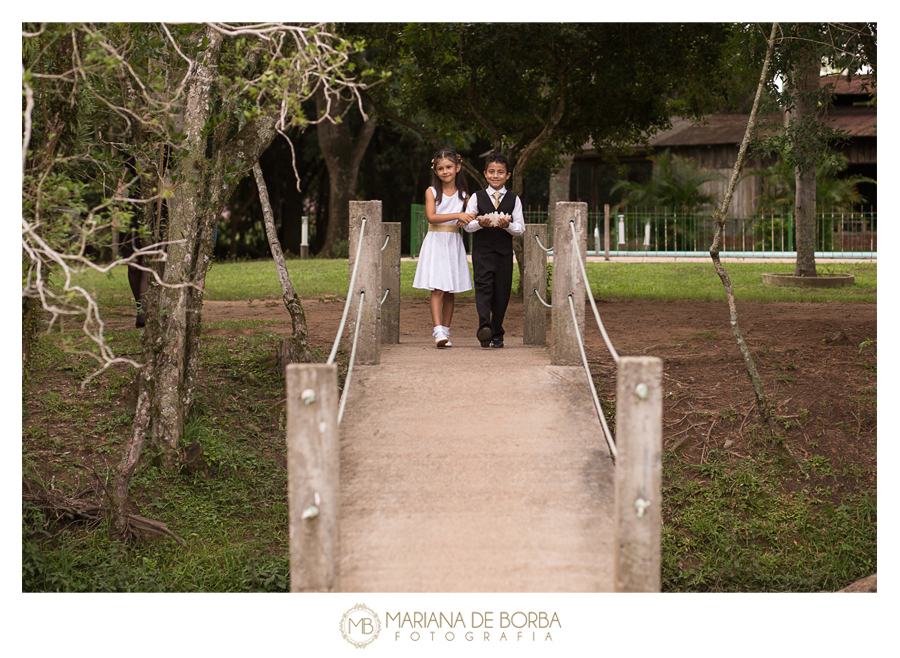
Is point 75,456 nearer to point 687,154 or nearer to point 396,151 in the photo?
point 396,151

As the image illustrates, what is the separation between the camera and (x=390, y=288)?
715 centimetres

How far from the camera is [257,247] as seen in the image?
2614 cm

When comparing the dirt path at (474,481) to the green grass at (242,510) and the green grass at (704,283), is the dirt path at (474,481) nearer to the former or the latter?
the green grass at (242,510)

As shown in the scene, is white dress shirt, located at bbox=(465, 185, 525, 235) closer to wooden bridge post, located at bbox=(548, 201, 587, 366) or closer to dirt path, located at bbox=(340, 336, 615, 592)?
wooden bridge post, located at bbox=(548, 201, 587, 366)

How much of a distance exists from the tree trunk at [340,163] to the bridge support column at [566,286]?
49.3 feet

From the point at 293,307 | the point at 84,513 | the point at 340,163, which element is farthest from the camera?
the point at 340,163

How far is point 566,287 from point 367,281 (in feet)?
4.27

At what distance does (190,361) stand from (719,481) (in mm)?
3776

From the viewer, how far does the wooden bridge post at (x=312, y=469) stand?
3.38 m

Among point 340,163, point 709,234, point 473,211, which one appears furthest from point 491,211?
point 709,234

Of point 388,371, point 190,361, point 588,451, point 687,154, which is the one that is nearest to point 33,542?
point 190,361

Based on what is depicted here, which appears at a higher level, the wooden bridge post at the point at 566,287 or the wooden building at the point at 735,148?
the wooden building at the point at 735,148

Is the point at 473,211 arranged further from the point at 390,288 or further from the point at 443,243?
the point at 390,288

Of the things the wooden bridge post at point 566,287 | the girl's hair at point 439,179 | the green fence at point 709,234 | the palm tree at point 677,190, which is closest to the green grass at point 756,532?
the wooden bridge post at point 566,287
